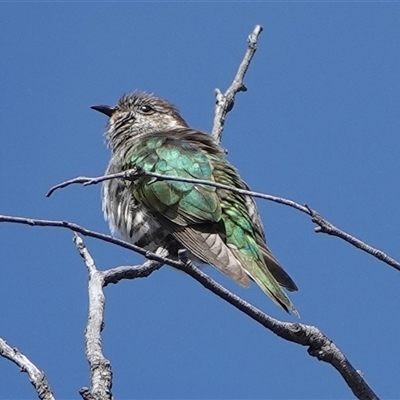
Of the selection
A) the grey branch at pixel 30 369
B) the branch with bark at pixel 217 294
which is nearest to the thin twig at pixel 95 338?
the branch with bark at pixel 217 294

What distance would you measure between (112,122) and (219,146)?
60.7 inches

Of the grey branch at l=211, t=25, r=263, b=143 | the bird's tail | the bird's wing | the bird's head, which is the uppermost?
the bird's head

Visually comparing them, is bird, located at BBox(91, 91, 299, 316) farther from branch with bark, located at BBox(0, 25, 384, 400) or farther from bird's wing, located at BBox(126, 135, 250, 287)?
branch with bark, located at BBox(0, 25, 384, 400)

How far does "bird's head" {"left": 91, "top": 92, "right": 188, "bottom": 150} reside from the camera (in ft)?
28.6

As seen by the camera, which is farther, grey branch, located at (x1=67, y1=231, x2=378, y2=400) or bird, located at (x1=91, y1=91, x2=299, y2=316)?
bird, located at (x1=91, y1=91, x2=299, y2=316)

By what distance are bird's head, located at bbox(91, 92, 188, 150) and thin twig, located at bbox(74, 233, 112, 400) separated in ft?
11.1

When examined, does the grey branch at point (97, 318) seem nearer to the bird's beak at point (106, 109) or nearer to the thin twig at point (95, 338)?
the thin twig at point (95, 338)

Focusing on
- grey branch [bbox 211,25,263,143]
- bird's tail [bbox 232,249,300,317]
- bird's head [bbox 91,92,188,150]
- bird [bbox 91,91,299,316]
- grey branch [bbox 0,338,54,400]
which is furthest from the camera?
bird's head [bbox 91,92,188,150]

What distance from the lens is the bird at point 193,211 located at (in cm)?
654

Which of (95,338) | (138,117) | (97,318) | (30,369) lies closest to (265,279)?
(97,318)

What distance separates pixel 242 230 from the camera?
6.89 meters

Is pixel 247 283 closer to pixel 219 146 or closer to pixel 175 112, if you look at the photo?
pixel 219 146

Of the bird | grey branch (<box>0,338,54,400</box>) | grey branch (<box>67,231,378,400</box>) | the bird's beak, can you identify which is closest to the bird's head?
the bird's beak

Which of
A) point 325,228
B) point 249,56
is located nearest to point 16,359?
point 325,228
